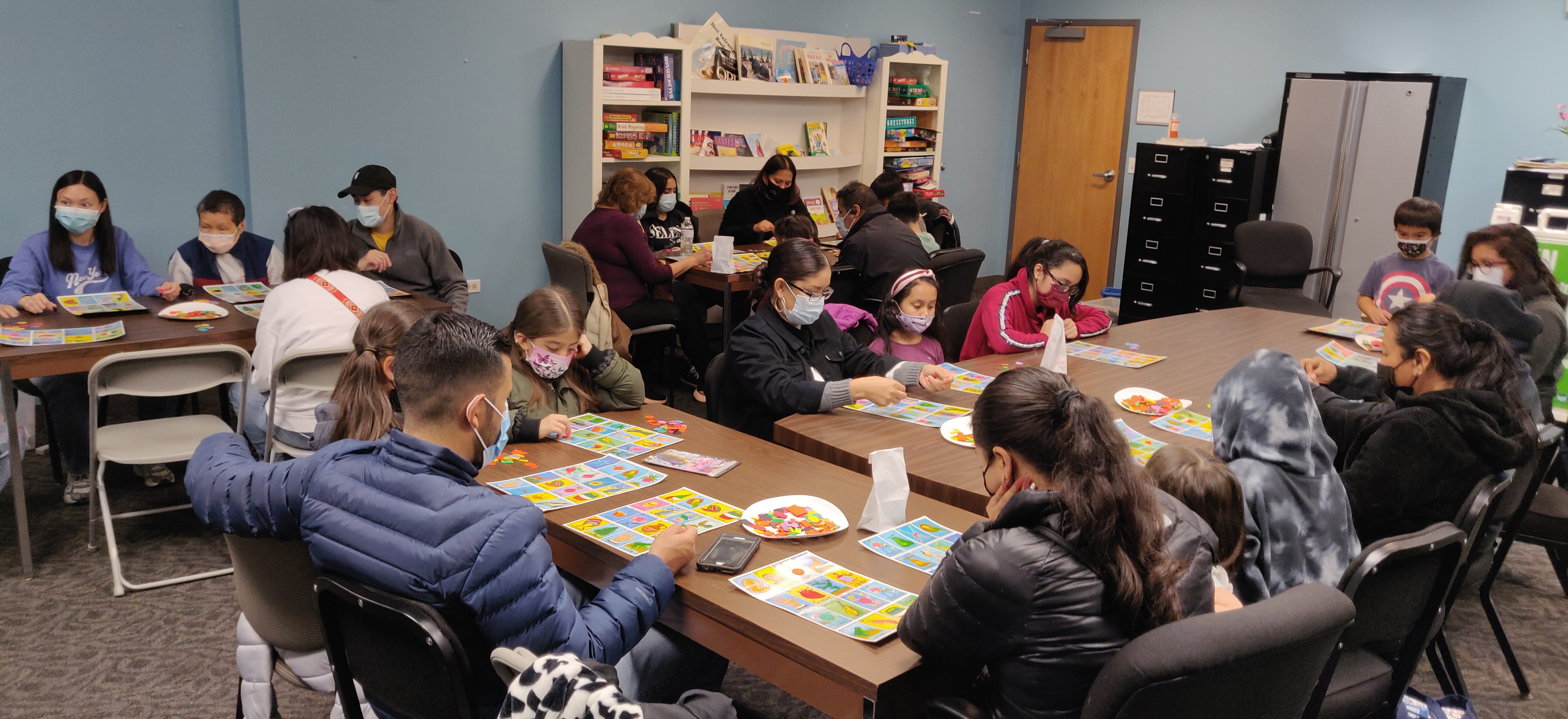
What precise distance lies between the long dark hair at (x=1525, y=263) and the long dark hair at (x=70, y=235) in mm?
5453

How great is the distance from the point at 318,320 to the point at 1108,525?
2736mm

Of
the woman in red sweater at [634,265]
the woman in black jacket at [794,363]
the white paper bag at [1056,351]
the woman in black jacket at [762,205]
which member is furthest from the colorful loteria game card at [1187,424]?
the woman in black jacket at [762,205]

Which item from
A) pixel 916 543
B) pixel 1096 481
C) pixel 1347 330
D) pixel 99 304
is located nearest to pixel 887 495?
pixel 916 543

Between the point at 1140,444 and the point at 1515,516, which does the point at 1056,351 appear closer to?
the point at 1140,444

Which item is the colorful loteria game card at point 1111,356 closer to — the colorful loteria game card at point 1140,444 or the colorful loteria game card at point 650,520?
the colorful loteria game card at point 1140,444

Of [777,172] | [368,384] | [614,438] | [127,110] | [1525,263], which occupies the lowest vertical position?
[614,438]

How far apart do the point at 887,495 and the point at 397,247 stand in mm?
3338

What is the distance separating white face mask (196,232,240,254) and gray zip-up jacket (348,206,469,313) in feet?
1.60

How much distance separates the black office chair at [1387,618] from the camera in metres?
1.99

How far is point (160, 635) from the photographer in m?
3.15

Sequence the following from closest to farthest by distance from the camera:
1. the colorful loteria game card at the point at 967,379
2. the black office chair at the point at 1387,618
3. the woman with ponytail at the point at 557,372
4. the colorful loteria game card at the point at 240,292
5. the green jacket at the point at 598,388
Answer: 1. the black office chair at the point at 1387,618
2. the woman with ponytail at the point at 557,372
3. the green jacket at the point at 598,388
4. the colorful loteria game card at the point at 967,379
5. the colorful loteria game card at the point at 240,292

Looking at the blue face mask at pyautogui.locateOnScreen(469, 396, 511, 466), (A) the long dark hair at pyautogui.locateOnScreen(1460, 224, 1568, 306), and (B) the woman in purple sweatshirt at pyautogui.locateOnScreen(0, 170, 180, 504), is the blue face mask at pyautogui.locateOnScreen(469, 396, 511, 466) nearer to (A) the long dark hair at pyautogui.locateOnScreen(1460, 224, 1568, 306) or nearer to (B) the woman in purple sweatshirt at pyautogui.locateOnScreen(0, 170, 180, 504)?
(B) the woman in purple sweatshirt at pyautogui.locateOnScreen(0, 170, 180, 504)

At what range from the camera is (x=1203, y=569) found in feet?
5.65

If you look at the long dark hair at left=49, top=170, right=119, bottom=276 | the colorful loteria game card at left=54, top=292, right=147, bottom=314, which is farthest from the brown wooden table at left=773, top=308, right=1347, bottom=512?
the long dark hair at left=49, top=170, right=119, bottom=276
